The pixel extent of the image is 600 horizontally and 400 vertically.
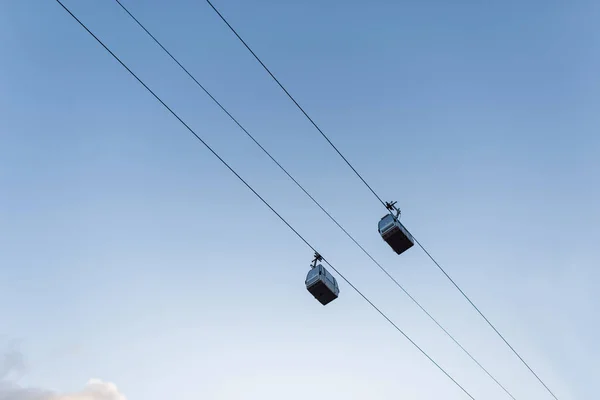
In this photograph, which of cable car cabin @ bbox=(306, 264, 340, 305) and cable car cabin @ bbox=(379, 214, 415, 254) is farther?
cable car cabin @ bbox=(379, 214, 415, 254)

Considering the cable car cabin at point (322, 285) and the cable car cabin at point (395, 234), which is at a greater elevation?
the cable car cabin at point (395, 234)

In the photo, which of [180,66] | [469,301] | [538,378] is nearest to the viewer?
[180,66]

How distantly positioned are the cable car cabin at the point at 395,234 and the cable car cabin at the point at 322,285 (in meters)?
2.19

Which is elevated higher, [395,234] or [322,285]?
[395,234]

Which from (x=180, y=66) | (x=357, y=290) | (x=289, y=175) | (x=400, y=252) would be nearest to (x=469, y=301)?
(x=400, y=252)

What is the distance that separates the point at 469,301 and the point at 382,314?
13.5 feet

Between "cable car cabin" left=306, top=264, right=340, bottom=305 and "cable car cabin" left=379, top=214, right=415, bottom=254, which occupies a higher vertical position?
"cable car cabin" left=379, top=214, right=415, bottom=254

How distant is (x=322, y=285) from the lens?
15.0 m

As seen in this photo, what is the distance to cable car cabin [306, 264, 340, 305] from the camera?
1502cm

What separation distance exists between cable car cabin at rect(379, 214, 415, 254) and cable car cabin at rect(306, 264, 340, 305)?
219cm

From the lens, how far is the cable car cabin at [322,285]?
15.0 meters

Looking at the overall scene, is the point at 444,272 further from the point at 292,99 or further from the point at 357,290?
the point at 292,99

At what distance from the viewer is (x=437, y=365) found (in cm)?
1538

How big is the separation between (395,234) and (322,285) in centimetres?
281
